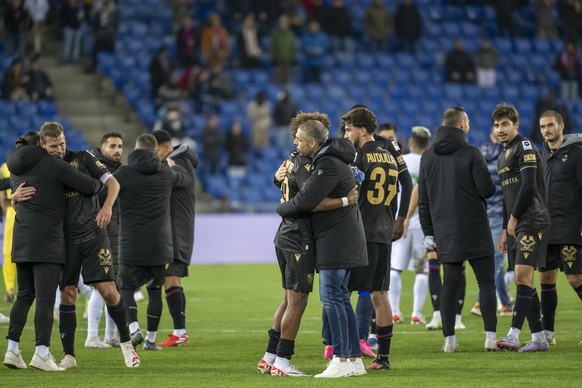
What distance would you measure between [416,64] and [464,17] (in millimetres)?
2796

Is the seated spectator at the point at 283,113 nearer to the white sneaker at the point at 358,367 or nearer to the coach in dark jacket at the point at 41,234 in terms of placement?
the coach in dark jacket at the point at 41,234

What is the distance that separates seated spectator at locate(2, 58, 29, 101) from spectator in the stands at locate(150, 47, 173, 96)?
2.85m

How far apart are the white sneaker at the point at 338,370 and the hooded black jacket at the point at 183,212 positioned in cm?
346

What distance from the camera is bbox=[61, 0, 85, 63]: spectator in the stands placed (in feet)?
93.7

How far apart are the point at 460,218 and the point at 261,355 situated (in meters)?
2.37

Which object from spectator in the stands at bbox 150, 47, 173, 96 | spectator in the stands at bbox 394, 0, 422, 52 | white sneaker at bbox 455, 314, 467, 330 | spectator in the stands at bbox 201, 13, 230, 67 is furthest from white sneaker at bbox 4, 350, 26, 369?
spectator in the stands at bbox 394, 0, 422, 52

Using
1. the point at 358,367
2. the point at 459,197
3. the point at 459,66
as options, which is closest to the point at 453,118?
the point at 459,197

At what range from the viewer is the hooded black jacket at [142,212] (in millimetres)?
12438

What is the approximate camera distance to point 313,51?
1177 inches

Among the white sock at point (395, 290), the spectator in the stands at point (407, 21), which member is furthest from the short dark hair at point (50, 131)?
the spectator in the stands at point (407, 21)

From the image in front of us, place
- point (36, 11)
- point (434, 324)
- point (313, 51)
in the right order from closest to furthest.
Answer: point (434, 324) < point (36, 11) < point (313, 51)

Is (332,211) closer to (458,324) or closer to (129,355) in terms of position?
(129,355)

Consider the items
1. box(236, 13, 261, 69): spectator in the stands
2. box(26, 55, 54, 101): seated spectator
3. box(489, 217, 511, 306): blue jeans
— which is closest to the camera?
box(489, 217, 511, 306): blue jeans

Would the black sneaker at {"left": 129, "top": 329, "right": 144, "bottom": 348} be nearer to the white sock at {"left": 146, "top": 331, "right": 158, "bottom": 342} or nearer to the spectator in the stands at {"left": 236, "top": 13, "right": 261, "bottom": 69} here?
the white sock at {"left": 146, "top": 331, "right": 158, "bottom": 342}
